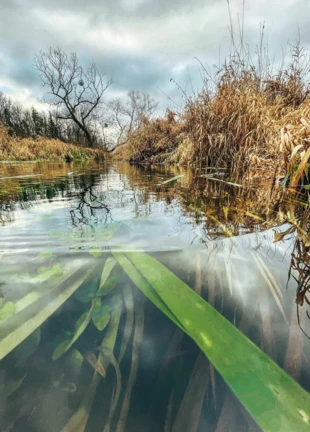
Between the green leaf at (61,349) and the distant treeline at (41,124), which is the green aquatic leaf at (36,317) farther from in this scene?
the distant treeline at (41,124)

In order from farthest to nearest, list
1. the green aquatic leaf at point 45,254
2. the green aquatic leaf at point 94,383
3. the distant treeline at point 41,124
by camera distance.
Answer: the distant treeline at point 41,124, the green aquatic leaf at point 45,254, the green aquatic leaf at point 94,383

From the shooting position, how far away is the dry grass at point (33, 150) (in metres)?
8.12

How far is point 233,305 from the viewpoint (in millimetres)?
408

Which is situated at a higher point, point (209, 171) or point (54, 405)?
point (209, 171)

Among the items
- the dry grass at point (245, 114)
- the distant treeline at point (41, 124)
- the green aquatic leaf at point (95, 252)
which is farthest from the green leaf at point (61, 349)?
the distant treeline at point (41, 124)

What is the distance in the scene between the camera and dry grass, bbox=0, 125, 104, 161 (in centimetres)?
812

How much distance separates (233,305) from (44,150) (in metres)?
11.0

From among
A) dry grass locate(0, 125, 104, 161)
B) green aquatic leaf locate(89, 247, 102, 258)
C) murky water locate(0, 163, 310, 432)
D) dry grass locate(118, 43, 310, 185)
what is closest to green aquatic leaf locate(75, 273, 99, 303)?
murky water locate(0, 163, 310, 432)

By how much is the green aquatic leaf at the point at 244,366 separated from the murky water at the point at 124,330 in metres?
0.01

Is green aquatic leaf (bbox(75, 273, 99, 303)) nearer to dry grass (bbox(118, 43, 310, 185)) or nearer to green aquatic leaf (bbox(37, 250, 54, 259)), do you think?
green aquatic leaf (bbox(37, 250, 54, 259))

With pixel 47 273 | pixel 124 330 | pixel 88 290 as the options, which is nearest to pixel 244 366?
pixel 124 330

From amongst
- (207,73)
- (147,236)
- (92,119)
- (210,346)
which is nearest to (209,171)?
(207,73)

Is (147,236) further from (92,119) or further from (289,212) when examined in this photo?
(92,119)

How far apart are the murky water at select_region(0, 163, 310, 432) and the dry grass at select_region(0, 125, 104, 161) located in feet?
30.1
